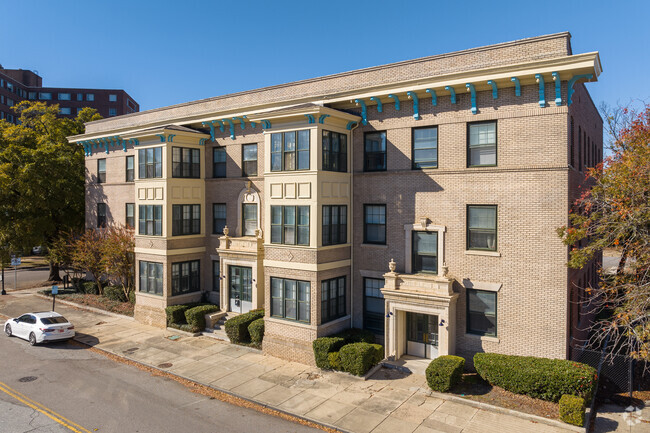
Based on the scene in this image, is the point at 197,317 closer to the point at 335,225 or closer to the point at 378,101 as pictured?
the point at 335,225

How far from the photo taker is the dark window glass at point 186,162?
25219 mm

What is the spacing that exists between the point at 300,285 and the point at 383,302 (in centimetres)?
383

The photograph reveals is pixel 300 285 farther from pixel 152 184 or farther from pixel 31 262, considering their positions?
pixel 31 262

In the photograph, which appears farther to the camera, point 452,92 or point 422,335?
point 422,335

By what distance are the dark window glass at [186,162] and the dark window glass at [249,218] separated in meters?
4.03

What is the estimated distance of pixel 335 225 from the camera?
2002cm

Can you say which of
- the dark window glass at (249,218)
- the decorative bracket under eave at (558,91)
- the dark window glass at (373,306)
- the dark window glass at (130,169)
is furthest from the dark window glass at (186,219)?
the decorative bracket under eave at (558,91)

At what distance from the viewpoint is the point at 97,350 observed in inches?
843

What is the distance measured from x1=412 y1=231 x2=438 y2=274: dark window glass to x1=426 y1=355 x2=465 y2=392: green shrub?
3959mm

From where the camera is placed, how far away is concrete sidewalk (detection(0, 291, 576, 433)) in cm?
1359

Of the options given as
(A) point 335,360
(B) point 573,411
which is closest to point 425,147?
(A) point 335,360

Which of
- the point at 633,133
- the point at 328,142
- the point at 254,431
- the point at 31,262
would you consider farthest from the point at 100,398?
the point at 31,262

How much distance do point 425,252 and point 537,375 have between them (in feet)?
20.8

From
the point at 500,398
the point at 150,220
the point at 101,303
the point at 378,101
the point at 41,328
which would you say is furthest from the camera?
the point at 101,303
